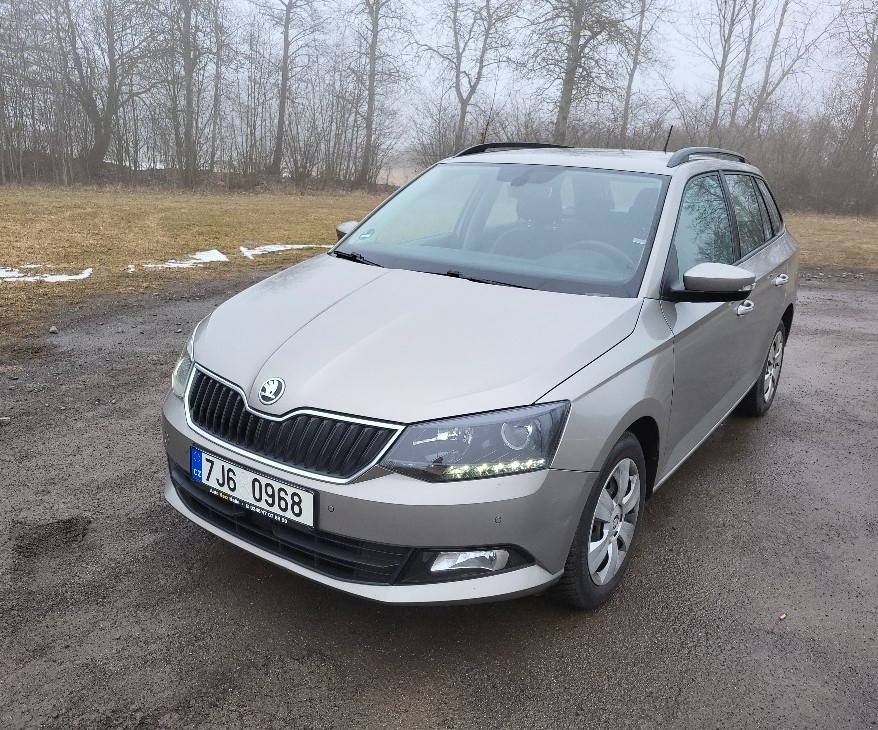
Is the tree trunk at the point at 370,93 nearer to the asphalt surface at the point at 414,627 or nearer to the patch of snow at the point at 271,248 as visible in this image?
the patch of snow at the point at 271,248

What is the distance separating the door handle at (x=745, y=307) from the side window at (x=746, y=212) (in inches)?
13.8

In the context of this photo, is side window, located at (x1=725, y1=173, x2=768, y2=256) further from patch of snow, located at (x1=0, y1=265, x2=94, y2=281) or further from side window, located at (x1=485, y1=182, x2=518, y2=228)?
patch of snow, located at (x1=0, y1=265, x2=94, y2=281)

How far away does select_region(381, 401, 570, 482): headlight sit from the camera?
226 centimetres

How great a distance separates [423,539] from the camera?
2.27 m

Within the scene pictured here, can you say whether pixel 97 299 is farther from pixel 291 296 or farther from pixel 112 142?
pixel 112 142

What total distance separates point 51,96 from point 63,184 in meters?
3.59

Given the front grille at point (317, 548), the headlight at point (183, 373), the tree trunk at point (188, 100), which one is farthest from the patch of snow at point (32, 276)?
the tree trunk at point (188, 100)

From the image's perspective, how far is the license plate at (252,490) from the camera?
7.73ft

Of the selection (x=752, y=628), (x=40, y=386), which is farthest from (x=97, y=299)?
(x=752, y=628)

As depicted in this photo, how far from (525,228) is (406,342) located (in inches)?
49.5

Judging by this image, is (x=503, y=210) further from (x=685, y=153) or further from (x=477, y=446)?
(x=477, y=446)

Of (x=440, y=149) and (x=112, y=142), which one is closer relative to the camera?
(x=112, y=142)

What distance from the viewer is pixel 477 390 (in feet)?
7.72

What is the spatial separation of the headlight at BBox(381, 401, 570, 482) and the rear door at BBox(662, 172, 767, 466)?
3.41 feet
